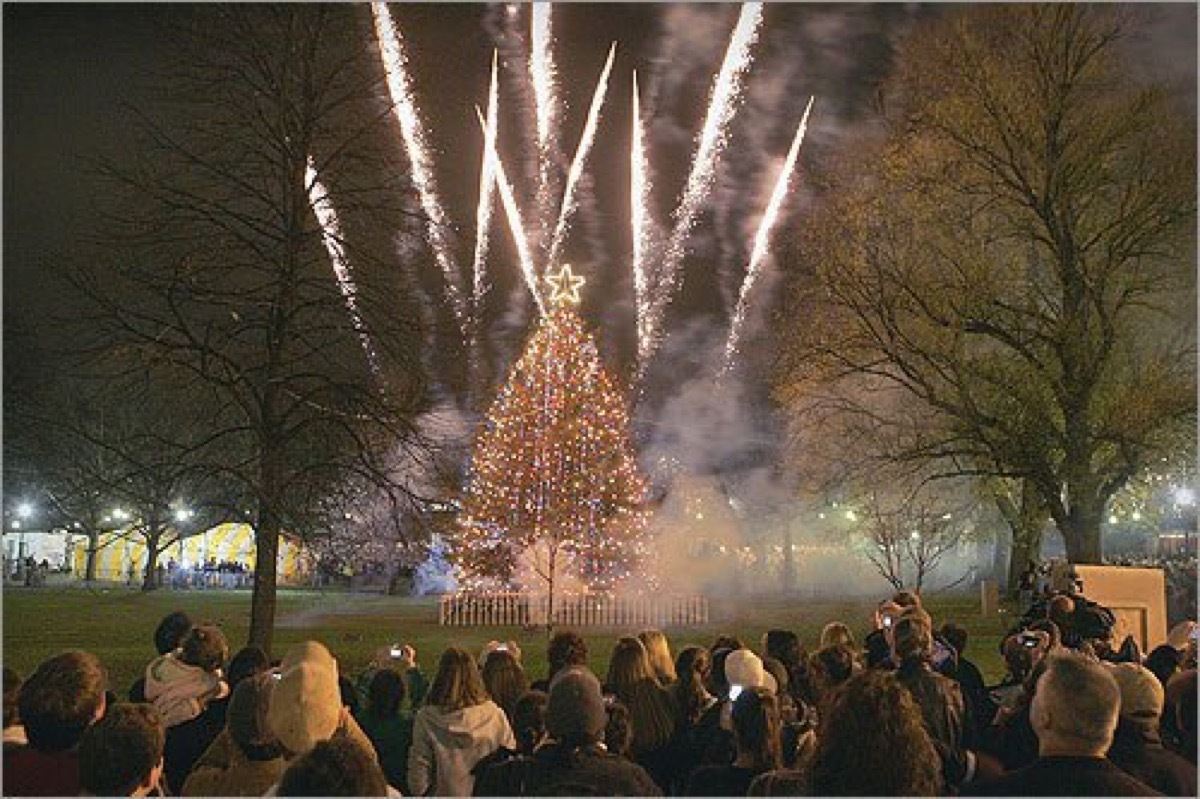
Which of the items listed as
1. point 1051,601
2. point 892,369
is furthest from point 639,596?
point 1051,601

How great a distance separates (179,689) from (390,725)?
3.84ft

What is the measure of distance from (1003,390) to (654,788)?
791 inches

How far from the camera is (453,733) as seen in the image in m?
6.33

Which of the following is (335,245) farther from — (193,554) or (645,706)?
(193,554)

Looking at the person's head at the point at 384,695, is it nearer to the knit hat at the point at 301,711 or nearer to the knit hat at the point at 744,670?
the knit hat at the point at 744,670

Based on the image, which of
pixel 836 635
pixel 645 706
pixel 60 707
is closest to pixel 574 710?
pixel 60 707

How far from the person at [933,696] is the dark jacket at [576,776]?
2033 mm

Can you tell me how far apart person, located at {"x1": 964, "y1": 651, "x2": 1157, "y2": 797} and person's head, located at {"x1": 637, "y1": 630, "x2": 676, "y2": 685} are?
3289mm

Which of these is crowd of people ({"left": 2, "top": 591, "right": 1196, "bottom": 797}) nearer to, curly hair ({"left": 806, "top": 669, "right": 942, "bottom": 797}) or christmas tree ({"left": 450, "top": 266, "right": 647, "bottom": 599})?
curly hair ({"left": 806, "top": 669, "right": 942, "bottom": 797})

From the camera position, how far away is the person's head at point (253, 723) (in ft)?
16.2

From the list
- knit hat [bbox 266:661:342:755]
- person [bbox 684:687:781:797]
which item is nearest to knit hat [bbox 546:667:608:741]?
person [bbox 684:687:781:797]

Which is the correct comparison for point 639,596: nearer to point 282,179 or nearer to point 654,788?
point 282,179

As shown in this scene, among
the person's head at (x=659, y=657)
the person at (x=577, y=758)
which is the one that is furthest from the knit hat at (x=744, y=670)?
the person at (x=577, y=758)

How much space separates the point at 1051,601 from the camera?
10805 mm
